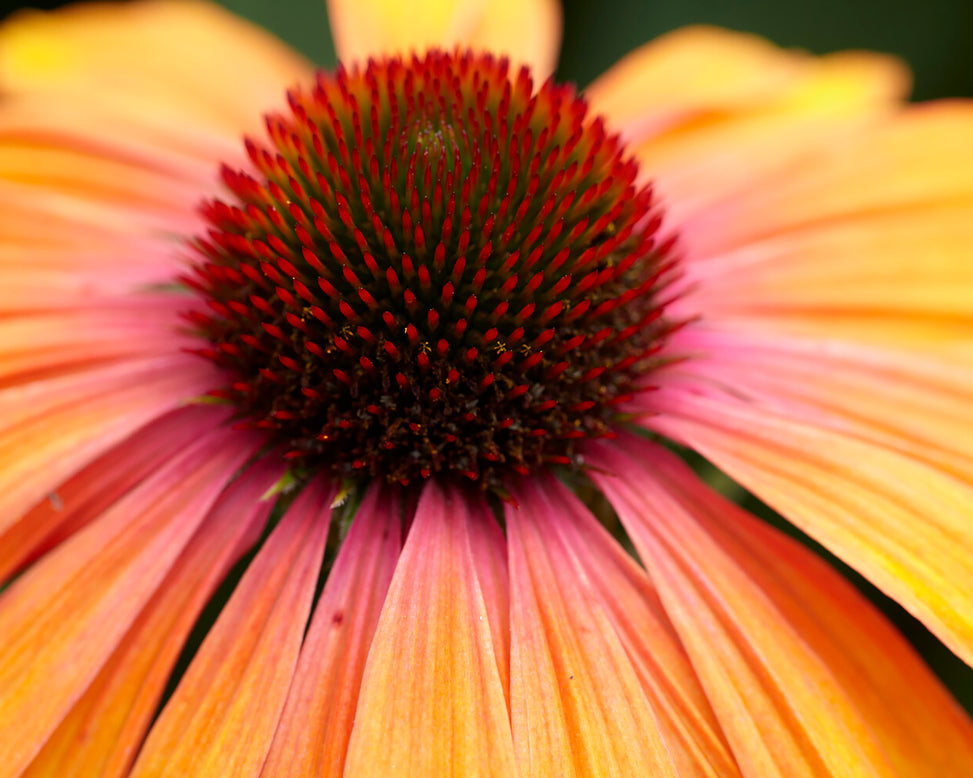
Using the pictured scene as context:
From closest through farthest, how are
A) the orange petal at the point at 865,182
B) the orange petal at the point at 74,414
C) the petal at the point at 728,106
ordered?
the orange petal at the point at 74,414 < the orange petal at the point at 865,182 < the petal at the point at 728,106

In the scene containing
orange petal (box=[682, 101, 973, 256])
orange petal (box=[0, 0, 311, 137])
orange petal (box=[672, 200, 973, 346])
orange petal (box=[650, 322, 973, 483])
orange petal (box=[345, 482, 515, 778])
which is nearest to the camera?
orange petal (box=[345, 482, 515, 778])

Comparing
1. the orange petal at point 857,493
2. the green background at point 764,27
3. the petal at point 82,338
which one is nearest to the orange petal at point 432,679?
the orange petal at point 857,493

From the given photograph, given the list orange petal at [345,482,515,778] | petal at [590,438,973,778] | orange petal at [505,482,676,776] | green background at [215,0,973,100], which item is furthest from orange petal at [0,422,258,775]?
green background at [215,0,973,100]

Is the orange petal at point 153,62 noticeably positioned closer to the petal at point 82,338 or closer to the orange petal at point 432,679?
the petal at point 82,338

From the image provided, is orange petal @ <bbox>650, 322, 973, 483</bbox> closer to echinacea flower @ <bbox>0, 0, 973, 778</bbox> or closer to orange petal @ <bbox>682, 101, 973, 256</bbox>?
echinacea flower @ <bbox>0, 0, 973, 778</bbox>

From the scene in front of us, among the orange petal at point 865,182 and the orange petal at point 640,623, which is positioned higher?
the orange petal at point 865,182

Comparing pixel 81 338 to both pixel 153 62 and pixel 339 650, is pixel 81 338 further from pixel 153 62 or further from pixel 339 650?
pixel 153 62

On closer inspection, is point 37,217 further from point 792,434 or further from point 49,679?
point 792,434

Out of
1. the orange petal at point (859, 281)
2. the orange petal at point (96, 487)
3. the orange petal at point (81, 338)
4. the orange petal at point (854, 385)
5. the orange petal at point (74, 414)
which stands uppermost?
the orange petal at point (859, 281)

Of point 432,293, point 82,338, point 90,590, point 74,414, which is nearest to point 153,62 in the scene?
point 82,338
